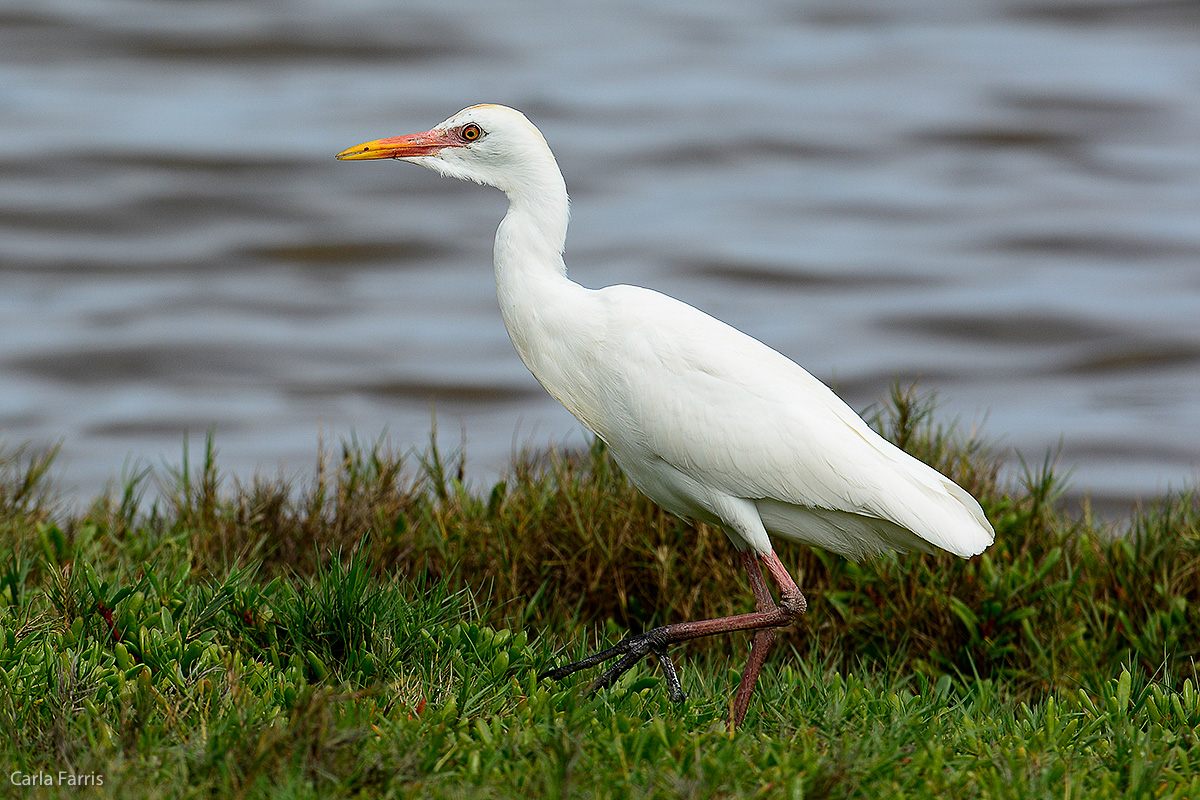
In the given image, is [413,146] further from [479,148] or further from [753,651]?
[753,651]

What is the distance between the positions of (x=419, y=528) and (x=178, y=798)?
2820 mm

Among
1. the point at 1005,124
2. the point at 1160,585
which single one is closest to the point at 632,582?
the point at 1160,585

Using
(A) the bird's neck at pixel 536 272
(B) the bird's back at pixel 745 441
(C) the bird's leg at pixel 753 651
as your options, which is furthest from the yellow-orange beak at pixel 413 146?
(C) the bird's leg at pixel 753 651

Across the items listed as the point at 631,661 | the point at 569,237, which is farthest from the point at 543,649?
the point at 569,237

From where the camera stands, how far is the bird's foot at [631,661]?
4008 millimetres

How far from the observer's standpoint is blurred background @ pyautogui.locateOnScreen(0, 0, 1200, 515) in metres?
10.1

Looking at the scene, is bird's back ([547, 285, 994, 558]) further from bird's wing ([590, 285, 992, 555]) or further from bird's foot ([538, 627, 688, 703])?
bird's foot ([538, 627, 688, 703])

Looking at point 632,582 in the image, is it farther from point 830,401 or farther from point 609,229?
point 609,229

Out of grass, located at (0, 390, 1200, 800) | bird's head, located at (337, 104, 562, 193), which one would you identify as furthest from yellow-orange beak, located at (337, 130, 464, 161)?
grass, located at (0, 390, 1200, 800)

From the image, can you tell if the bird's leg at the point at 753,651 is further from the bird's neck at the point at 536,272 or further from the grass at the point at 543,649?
the bird's neck at the point at 536,272

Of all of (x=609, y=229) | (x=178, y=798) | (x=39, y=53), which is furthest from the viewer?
(x=39, y=53)

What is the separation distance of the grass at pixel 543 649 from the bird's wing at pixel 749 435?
22.5 inches

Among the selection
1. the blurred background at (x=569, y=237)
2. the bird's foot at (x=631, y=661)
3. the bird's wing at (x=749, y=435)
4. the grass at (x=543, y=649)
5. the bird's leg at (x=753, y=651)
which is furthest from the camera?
the blurred background at (x=569, y=237)

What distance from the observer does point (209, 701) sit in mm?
3406
